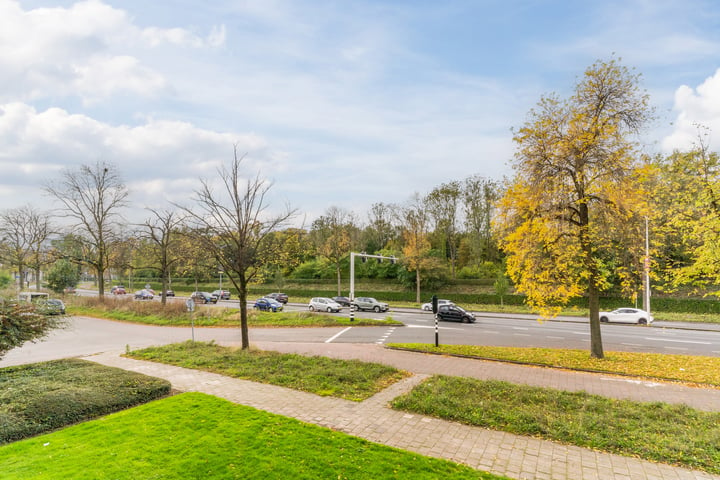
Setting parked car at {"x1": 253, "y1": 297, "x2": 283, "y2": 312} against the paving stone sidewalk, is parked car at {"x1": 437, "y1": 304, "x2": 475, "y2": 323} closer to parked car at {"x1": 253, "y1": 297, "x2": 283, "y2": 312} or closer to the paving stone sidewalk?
parked car at {"x1": 253, "y1": 297, "x2": 283, "y2": 312}

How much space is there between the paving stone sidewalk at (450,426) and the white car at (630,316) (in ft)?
65.6

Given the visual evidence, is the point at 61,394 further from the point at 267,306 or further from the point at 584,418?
the point at 267,306

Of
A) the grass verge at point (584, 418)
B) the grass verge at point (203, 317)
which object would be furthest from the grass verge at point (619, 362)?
the grass verge at point (203, 317)

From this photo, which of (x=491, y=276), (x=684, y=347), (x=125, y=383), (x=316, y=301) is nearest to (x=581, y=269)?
(x=684, y=347)

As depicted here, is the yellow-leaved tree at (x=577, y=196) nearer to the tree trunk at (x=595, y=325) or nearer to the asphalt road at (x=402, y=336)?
the tree trunk at (x=595, y=325)

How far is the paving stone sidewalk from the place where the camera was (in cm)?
544

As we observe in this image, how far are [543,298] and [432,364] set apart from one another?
4.51 meters

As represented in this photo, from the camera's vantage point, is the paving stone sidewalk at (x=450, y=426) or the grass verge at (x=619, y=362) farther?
the grass verge at (x=619, y=362)

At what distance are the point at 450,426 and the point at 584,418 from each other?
8.55ft

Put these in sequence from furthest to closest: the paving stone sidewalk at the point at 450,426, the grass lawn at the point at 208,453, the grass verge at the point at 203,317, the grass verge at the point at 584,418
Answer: the grass verge at the point at 203,317, the grass verge at the point at 584,418, the paving stone sidewalk at the point at 450,426, the grass lawn at the point at 208,453

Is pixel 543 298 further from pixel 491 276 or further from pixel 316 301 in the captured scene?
pixel 491 276

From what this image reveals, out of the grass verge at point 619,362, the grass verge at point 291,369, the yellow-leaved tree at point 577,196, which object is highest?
the yellow-leaved tree at point 577,196

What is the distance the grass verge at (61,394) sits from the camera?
22.7 feet

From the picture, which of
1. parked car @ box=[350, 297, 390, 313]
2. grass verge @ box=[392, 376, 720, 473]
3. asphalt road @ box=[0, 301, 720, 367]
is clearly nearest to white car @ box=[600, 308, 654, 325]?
asphalt road @ box=[0, 301, 720, 367]
